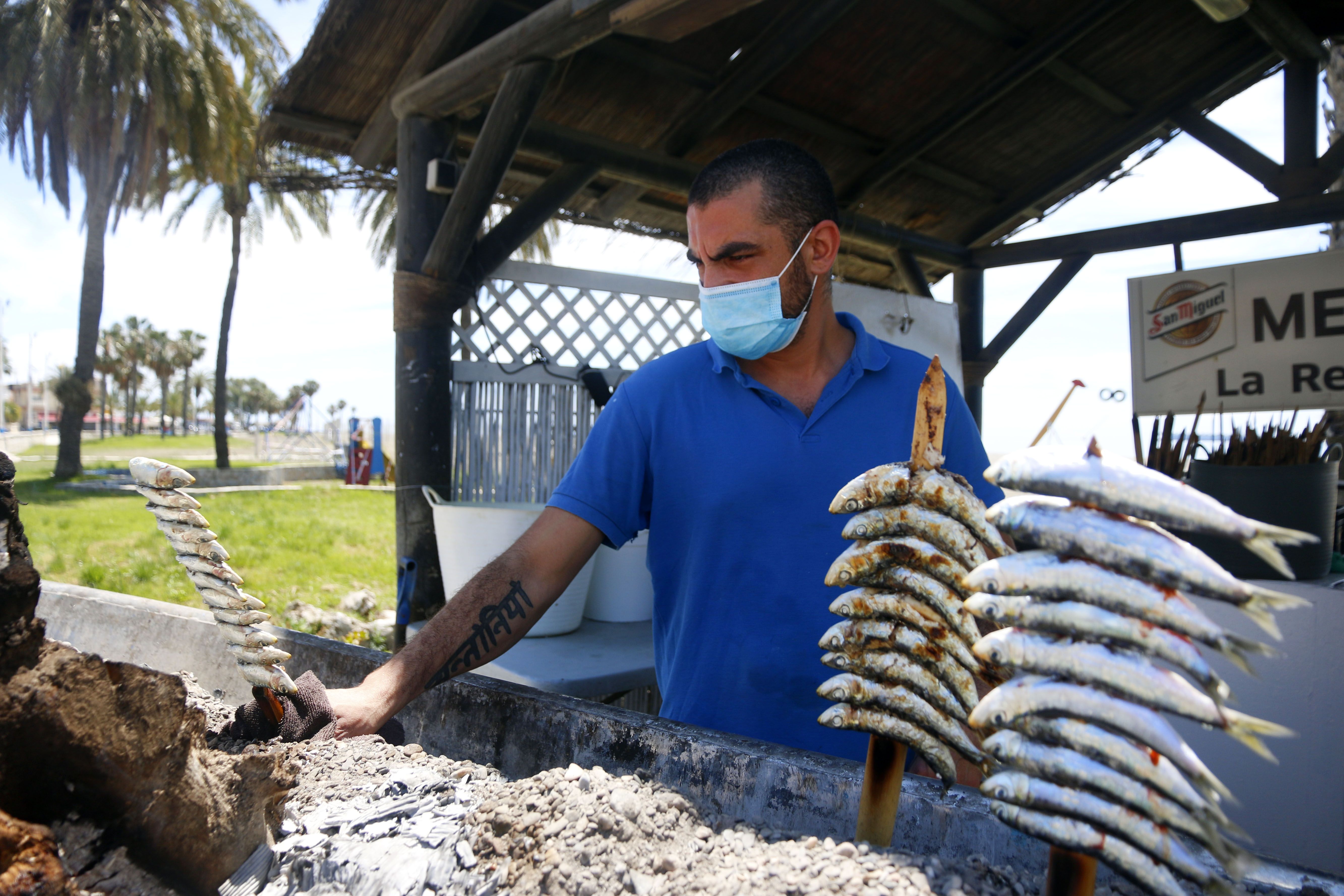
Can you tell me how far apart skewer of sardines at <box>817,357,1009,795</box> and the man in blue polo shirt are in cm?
75

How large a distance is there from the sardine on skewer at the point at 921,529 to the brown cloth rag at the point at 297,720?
2.89 feet

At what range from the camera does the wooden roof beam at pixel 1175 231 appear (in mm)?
4312

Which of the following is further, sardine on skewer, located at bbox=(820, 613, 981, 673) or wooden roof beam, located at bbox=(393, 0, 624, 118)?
wooden roof beam, located at bbox=(393, 0, 624, 118)

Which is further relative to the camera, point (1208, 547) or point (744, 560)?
point (1208, 547)

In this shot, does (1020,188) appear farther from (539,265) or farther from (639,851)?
(639,851)

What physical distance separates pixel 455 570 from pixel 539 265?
1852mm

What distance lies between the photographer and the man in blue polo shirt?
1.54 m

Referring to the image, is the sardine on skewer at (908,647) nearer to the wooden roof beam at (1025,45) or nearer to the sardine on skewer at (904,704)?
the sardine on skewer at (904,704)

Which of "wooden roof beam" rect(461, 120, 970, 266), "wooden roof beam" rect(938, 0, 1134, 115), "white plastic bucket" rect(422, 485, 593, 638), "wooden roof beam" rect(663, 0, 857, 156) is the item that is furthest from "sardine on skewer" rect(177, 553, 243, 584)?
"wooden roof beam" rect(938, 0, 1134, 115)

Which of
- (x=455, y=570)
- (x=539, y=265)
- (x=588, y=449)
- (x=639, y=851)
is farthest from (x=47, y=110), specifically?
(x=639, y=851)

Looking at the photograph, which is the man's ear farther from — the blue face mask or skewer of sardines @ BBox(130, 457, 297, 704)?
skewer of sardines @ BBox(130, 457, 297, 704)

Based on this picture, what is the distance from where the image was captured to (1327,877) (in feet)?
2.61

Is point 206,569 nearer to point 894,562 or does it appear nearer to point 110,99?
point 894,562

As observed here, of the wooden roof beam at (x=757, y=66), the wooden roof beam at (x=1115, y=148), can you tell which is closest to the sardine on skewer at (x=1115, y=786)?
the wooden roof beam at (x=757, y=66)
